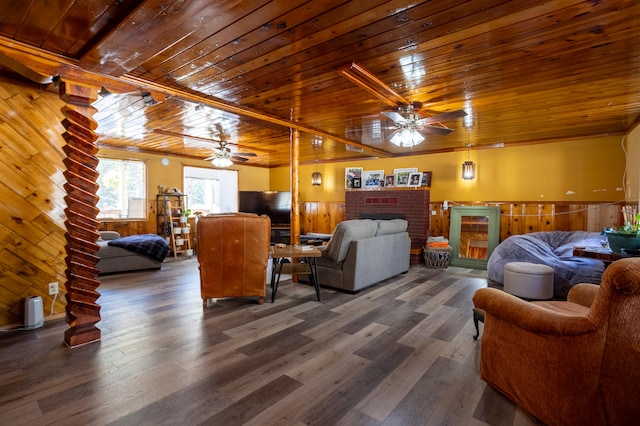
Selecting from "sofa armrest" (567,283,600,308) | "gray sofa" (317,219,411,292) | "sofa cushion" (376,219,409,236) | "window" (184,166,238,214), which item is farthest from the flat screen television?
"sofa armrest" (567,283,600,308)

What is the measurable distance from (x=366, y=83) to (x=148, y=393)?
318 centimetres

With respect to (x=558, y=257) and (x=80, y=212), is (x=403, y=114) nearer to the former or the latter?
(x=558, y=257)

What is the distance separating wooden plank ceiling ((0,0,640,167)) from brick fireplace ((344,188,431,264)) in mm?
2418

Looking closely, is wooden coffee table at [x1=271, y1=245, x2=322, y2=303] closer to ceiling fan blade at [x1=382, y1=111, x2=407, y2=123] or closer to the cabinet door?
ceiling fan blade at [x1=382, y1=111, x2=407, y2=123]

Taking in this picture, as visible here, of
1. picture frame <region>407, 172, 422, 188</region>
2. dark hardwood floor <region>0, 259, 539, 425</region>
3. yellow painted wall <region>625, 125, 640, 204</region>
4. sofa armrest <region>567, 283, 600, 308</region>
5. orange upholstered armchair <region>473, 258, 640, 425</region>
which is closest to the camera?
orange upholstered armchair <region>473, 258, 640, 425</region>

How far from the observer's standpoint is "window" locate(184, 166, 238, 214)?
8164mm

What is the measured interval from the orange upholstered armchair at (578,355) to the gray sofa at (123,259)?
5555 millimetres

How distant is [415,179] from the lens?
7.21 metres

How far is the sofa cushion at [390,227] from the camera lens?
15.8ft

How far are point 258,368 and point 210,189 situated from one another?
6.98 metres

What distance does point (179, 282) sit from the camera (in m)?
4.88


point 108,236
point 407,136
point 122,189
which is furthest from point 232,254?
point 122,189

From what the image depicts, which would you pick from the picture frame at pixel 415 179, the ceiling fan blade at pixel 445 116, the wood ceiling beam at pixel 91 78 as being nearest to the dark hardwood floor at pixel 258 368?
the ceiling fan blade at pixel 445 116

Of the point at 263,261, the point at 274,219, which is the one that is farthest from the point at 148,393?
the point at 274,219
